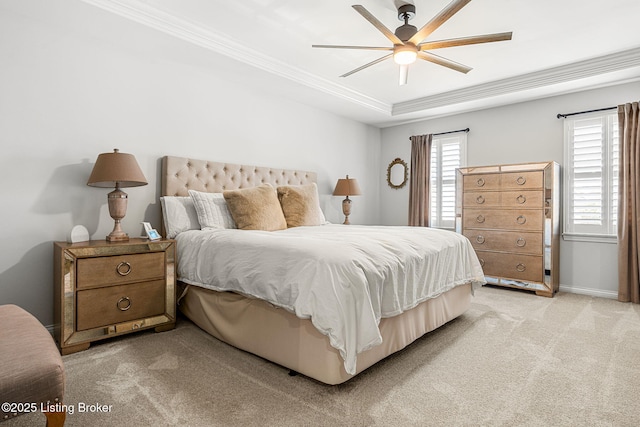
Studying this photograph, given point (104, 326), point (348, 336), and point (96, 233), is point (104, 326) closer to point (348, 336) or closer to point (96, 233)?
point (96, 233)

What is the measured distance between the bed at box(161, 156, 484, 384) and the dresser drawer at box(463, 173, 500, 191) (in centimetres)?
166

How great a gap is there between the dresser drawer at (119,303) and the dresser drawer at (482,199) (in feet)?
12.3

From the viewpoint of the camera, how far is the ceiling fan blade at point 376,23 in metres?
2.26

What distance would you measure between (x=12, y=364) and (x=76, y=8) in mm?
2483

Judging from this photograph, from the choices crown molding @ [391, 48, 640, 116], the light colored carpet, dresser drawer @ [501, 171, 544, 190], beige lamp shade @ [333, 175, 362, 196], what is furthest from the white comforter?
crown molding @ [391, 48, 640, 116]

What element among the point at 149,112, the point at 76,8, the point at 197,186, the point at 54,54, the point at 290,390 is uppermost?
the point at 76,8

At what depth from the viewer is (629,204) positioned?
383 cm

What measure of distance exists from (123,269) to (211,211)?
0.90 m

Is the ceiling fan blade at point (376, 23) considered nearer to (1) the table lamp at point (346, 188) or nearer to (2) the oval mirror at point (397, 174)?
(1) the table lamp at point (346, 188)

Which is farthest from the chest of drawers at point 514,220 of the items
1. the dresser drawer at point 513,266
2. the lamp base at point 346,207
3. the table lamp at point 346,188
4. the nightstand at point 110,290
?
the nightstand at point 110,290

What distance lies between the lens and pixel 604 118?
4.10 metres

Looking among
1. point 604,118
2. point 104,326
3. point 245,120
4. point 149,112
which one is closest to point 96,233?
point 104,326

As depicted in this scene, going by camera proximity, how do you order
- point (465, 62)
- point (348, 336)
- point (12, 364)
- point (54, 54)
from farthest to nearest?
1. point (465, 62)
2. point (54, 54)
3. point (348, 336)
4. point (12, 364)

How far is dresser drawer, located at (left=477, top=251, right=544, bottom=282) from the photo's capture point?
4.11 meters
